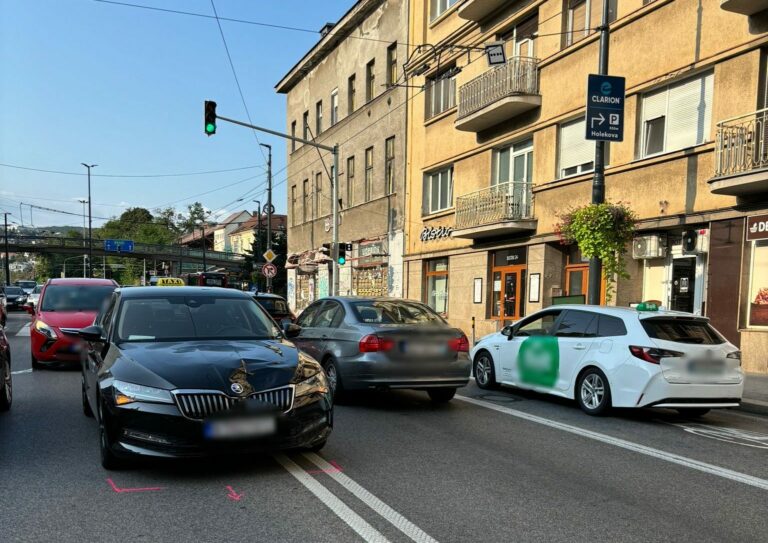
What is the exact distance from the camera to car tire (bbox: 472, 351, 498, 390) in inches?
413

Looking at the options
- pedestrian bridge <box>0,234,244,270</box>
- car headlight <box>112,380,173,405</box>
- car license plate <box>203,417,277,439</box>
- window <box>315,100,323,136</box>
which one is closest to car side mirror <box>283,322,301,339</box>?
car license plate <box>203,417,277,439</box>

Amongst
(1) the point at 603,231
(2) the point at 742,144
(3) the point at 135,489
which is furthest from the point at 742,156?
(3) the point at 135,489

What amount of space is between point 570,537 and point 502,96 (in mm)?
16083

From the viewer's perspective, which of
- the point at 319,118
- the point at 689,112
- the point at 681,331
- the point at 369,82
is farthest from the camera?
the point at 319,118

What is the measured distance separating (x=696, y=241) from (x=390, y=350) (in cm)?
847

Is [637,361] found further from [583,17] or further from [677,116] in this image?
[583,17]

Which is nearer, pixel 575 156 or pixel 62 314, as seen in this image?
pixel 62 314

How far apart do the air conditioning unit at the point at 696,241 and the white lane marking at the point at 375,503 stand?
10.6 metres

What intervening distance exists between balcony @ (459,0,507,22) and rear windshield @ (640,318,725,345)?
14.3 metres

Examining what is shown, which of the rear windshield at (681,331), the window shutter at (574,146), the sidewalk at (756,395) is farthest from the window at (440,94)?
the rear windshield at (681,331)

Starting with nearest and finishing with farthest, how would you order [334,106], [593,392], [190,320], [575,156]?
[190,320], [593,392], [575,156], [334,106]

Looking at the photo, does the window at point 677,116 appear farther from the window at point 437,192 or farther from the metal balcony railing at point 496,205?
the window at point 437,192

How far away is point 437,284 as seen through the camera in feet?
78.7

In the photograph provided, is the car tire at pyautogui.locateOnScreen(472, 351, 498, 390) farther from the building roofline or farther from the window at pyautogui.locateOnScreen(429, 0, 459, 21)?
the building roofline
